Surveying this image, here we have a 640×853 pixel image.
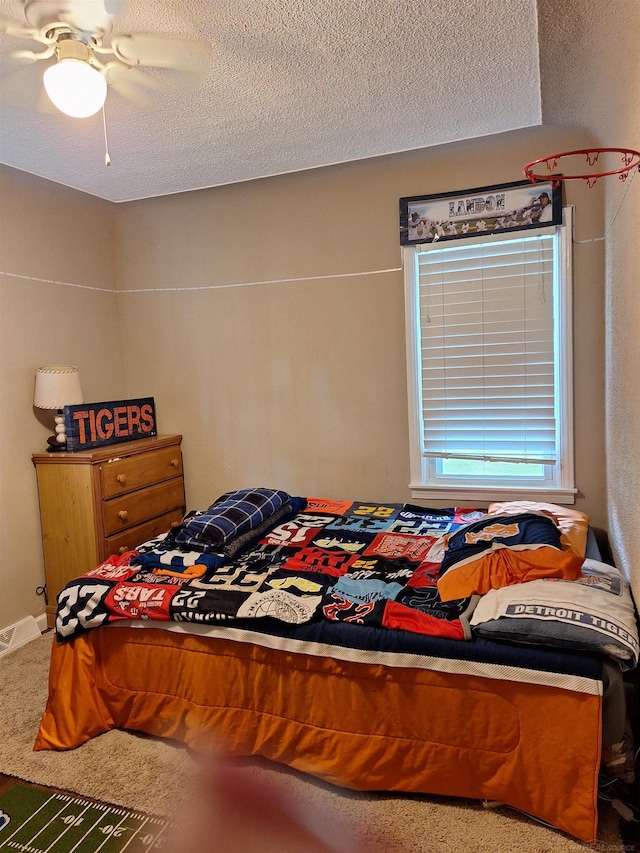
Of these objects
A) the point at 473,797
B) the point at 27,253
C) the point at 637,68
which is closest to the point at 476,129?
the point at 637,68

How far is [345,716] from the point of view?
5.88 ft

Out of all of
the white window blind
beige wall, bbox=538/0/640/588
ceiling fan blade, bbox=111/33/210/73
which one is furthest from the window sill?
Answer: ceiling fan blade, bbox=111/33/210/73

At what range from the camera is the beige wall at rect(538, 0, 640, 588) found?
5.15ft

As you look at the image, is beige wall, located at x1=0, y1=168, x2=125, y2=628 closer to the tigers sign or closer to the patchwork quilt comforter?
the tigers sign

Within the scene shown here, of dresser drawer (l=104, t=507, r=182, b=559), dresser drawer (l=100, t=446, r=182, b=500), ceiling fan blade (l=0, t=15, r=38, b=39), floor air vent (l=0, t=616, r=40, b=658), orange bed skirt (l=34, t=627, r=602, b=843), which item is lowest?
floor air vent (l=0, t=616, r=40, b=658)

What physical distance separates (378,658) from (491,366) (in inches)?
68.8

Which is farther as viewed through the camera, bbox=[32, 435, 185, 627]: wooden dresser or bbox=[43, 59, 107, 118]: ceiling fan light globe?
bbox=[32, 435, 185, 627]: wooden dresser

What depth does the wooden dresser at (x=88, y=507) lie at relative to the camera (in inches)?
116

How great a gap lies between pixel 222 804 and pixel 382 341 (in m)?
2.28

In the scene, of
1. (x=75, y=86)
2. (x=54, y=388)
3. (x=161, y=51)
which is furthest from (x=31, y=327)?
(x=161, y=51)

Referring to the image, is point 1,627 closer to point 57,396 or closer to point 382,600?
point 57,396

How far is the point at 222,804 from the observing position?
1.77 meters

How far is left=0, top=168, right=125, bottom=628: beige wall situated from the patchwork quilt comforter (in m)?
0.95

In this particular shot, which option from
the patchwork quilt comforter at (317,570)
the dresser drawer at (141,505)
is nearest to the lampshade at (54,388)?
the dresser drawer at (141,505)
